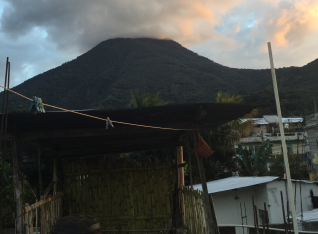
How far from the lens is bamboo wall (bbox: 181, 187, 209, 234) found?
534 centimetres

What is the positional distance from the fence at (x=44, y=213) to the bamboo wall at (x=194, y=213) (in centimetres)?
291

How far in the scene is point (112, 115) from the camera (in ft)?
15.2

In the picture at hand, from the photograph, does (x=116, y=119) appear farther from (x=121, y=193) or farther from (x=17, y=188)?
(x=121, y=193)

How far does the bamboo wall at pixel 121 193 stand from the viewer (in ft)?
23.8

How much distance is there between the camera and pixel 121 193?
291 inches

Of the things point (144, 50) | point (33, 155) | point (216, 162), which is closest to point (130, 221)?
point (33, 155)

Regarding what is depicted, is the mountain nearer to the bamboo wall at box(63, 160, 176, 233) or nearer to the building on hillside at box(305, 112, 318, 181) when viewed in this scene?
the building on hillside at box(305, 112, 318, 181)

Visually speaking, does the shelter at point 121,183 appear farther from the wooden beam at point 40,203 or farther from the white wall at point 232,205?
the white wall at point 232,205

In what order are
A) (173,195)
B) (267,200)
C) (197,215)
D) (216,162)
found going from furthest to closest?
(216,162), (267,200), (173,195), (197,215)

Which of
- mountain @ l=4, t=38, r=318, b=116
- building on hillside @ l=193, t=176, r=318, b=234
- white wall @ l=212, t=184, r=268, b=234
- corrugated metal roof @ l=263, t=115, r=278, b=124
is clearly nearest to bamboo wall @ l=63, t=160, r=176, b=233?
building on hillside @ l=193, t=176, r=318, b=234

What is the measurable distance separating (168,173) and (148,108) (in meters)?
3.50

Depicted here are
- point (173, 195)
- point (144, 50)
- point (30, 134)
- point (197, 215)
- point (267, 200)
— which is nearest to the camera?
point (30, 134)

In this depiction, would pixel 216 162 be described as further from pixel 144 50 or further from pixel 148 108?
pixel 144 50

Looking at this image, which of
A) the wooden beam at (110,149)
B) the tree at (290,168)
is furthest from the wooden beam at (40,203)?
the tree at (290,168)
